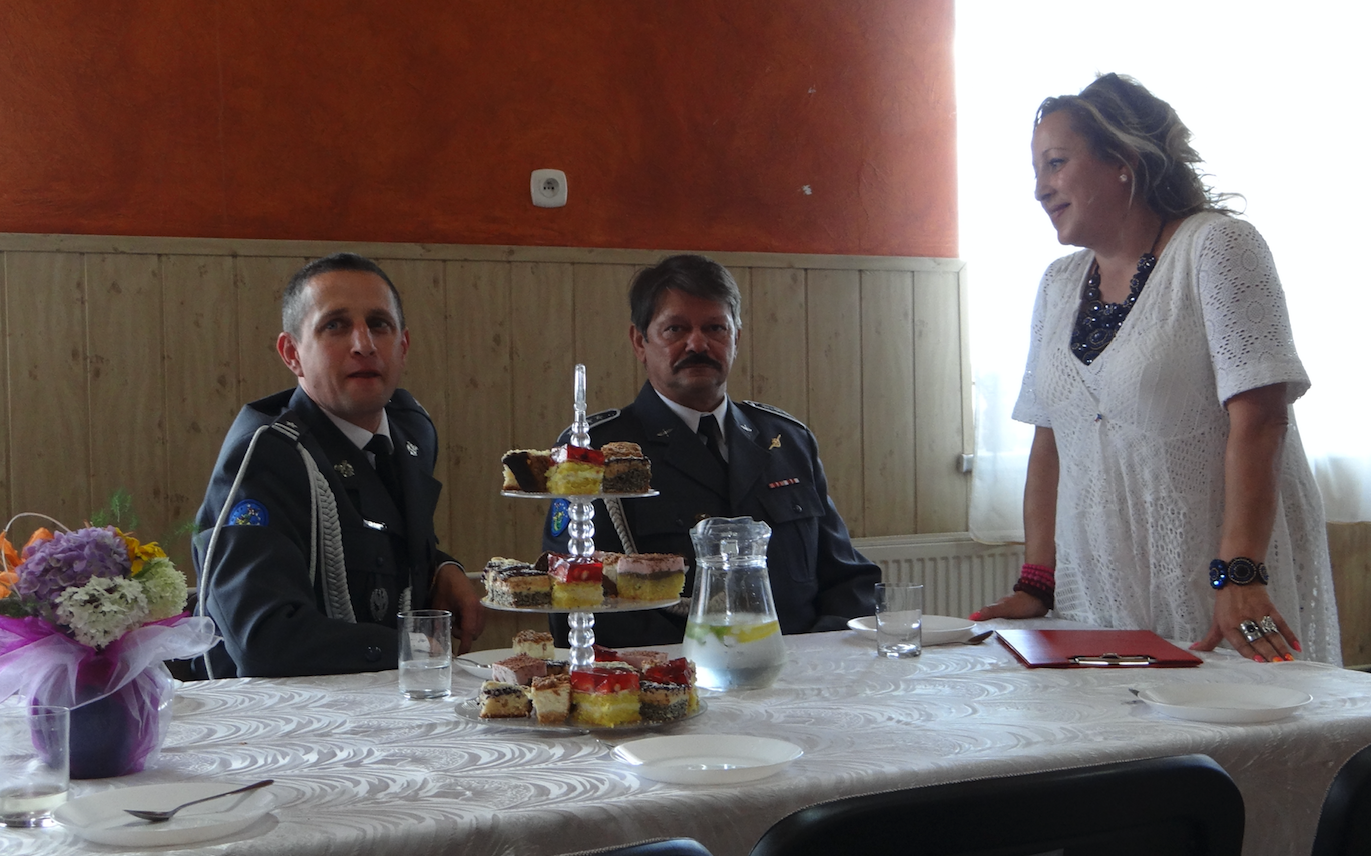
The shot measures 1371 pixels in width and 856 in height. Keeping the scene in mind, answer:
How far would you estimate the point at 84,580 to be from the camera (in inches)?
45.9

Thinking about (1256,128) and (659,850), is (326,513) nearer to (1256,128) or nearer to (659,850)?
(659,850)

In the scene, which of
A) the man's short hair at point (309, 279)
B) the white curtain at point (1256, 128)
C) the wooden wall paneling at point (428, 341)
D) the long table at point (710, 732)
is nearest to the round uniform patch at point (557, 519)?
the long table at point (710, 732)

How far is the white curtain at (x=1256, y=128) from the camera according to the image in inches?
158

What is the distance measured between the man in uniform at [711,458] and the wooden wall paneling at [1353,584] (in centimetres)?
257

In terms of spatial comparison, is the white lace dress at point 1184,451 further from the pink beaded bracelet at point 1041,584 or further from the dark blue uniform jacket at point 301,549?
the dark blue uniform jacket at point 301,549

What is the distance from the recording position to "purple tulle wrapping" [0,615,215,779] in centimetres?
115

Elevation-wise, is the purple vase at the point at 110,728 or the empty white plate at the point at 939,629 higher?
the purple vase at the point at 110,728

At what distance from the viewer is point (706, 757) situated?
1.14 meters

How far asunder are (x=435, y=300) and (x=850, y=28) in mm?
1662

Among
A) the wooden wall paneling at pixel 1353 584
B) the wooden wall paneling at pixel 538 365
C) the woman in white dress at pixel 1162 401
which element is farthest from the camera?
the wooden wall paneling at pixel 1353 584

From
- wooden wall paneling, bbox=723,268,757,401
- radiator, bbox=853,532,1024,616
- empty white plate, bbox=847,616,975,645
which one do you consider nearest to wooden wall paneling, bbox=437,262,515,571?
wooden wall paneling, bbox=723,268,757,401

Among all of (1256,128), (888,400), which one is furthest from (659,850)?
(1256,128)

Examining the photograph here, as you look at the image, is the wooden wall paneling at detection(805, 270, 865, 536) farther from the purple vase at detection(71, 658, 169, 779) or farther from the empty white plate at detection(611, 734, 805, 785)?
the purple vase at detection(71, 658, 169, 779)

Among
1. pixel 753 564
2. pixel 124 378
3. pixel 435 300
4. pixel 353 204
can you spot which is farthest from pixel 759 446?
pixel 124 378
